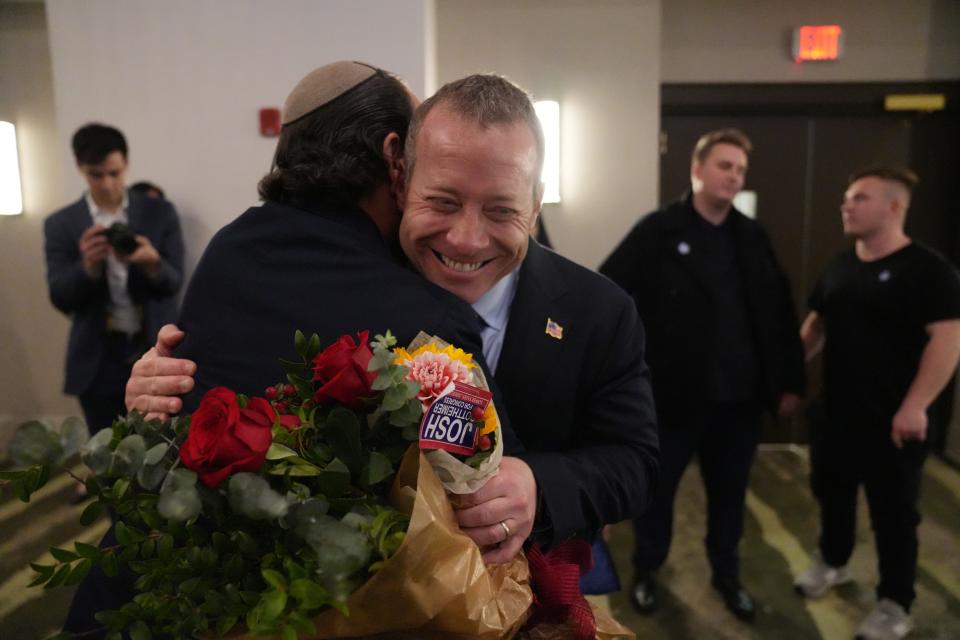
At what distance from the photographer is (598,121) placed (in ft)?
12.0

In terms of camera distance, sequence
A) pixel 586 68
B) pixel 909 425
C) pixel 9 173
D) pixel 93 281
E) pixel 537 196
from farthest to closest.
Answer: pixel 9 173
pixel 586 68
pixel 93 281
pixel 909 425
pixel 537 196

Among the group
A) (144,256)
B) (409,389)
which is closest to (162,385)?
(409,389)

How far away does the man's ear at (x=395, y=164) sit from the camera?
3.03 ft

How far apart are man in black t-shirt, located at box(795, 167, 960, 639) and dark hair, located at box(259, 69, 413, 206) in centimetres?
194

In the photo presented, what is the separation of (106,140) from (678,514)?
2944 mm

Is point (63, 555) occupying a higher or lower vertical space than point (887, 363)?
higher

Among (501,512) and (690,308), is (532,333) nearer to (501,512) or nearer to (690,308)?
(501,512)

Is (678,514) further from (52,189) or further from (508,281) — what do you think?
(52,189)

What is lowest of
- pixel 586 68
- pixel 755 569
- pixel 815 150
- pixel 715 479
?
pixel 755 569

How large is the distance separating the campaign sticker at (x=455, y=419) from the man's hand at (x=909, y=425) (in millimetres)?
2057

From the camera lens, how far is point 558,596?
753 mm

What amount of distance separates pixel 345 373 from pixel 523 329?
0.44 meters

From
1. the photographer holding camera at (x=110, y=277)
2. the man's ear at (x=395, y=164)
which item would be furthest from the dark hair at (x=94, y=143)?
the man's ear at (x=395, y=164)

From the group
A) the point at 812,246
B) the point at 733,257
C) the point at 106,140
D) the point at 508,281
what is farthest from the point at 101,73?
the point at 812,246
